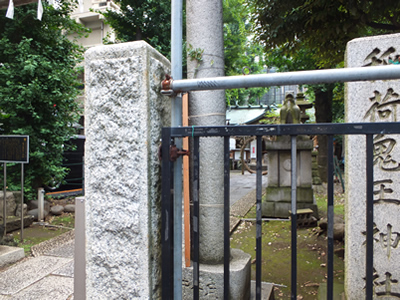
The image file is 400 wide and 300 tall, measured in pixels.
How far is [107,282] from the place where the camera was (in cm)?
140

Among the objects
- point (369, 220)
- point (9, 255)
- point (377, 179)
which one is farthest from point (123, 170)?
point (9, 255)

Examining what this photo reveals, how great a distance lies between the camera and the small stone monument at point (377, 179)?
255 centimetres

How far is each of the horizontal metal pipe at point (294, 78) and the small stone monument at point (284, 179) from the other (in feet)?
18.9

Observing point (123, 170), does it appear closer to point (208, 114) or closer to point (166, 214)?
point (166, 214)

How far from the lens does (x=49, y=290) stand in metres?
3.19

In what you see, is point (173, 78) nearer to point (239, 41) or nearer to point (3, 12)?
point (3, 12)

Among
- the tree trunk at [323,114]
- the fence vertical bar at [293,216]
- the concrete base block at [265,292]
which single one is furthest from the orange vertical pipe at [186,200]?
the tree trunk at [323,114]

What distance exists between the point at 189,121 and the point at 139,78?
1.46m

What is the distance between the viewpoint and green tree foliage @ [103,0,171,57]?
7.17 m

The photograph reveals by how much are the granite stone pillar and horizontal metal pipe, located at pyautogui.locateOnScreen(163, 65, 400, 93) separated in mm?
160

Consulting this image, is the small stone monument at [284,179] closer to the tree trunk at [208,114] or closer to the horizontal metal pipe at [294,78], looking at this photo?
the tree trunk at [208,114]

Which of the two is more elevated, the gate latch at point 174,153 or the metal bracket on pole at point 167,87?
the metal bracket on pole at point 167,87

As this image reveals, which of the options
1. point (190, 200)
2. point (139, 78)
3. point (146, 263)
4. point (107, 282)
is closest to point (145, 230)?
point (146, 263)

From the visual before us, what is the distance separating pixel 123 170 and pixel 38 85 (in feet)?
18.6
